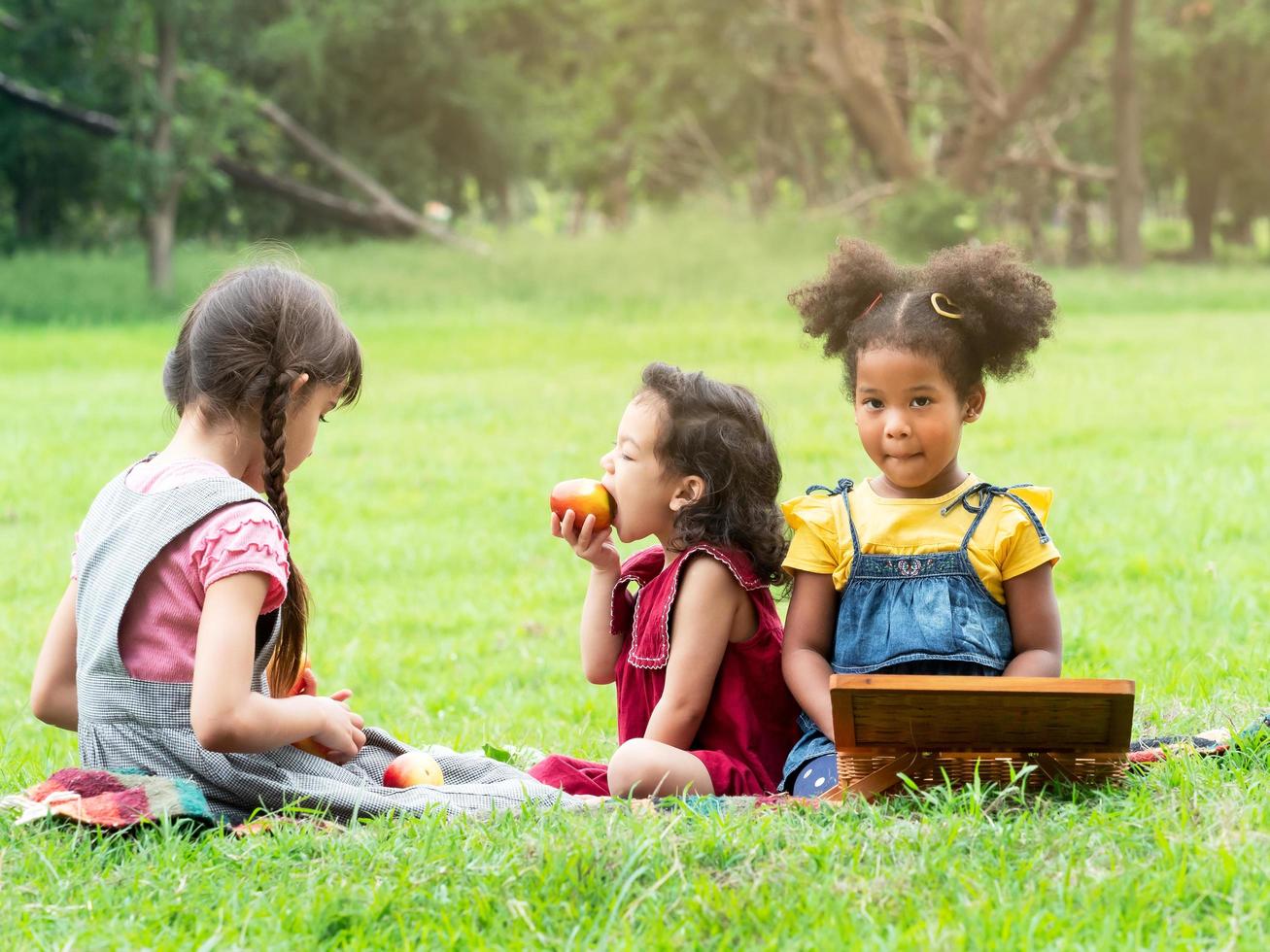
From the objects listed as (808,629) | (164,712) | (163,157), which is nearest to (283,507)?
(164,712)

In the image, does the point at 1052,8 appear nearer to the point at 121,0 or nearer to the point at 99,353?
the point at 121,0

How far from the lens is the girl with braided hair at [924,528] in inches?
147

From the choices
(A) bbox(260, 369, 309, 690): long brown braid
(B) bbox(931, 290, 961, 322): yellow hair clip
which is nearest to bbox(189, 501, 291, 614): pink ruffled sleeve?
(A) bbox(260, 369, 309, 690): long brown braid

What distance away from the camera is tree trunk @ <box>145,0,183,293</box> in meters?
21.9

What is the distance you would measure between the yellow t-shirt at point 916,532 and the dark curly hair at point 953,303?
0.29 m

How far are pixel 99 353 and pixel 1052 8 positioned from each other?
1193 inches

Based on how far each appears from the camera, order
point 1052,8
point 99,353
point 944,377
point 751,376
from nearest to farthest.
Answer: point 944,377
point 751,376
point 99,353
point 1052,8

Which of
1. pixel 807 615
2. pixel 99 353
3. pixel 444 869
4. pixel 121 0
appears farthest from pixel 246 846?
pixel 121 0

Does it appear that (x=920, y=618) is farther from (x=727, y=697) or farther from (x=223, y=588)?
(x=223, y=588)

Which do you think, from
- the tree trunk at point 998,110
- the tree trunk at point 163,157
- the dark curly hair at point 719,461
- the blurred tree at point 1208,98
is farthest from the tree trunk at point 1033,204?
the dark curly hair at point 719,461

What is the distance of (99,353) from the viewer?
54.5 feet

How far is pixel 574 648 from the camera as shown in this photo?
6.28 meters

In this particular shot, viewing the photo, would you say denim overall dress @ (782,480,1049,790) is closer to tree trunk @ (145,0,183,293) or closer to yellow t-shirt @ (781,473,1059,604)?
yellow t-shirt @ (781,473,1059,604)

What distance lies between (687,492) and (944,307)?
0.79 meters
